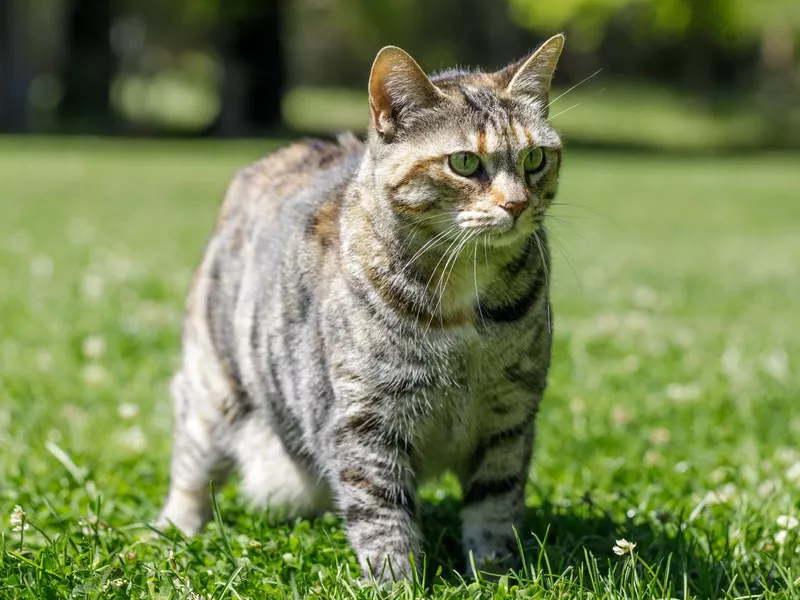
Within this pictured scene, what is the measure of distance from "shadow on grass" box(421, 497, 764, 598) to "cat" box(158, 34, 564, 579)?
0.47ft

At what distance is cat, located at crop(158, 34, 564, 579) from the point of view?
A: 293 centimetres

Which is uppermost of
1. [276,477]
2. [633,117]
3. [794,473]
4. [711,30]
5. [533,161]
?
[533,161]

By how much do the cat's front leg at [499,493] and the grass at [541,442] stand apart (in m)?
0.10

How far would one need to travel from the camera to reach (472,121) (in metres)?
2.98

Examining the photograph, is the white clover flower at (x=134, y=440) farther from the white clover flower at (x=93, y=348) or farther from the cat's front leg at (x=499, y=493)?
the cat's front leg at (x=499, y=493)

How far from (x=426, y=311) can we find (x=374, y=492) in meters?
0.55

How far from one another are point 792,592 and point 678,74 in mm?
→ 44764

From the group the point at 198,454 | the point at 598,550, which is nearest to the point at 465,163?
the point at 598,550

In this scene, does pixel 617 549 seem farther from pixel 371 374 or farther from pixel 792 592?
pixel 371 374

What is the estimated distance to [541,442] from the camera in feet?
15.0

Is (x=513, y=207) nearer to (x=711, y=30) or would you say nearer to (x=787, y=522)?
(x=787, y=522)

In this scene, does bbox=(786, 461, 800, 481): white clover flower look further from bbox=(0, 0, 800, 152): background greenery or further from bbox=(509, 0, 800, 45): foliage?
bbox=(509, 0, 800, 45): foliage

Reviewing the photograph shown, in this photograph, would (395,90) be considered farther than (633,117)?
No

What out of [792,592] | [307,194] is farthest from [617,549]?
[307,194]
